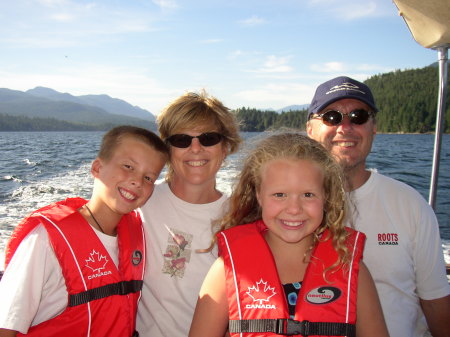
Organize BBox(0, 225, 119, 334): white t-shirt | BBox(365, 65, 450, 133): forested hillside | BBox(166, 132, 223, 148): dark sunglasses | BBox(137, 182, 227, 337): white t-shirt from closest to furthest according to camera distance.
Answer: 1. BBox(0, 225, 119, 334): white t-shirt
2. BBox(137, 182, 227, 337): white t-shirt
3. BBox(166, 132, 223, 148): dark sunglasses
4. BBox(365, 65, 450, 133): forested hillside

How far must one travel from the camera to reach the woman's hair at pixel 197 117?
2.30 metres

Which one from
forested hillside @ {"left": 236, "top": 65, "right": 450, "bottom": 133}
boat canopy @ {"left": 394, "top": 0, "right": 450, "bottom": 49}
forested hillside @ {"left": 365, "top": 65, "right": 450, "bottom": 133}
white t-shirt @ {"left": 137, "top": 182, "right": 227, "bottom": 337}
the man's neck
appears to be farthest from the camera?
forested hillside @ {"left": 365, "top": 65, "right": 450, "bottom": 133}

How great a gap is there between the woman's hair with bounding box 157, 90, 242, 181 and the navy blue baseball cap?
22.2 inches

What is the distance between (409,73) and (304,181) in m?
102

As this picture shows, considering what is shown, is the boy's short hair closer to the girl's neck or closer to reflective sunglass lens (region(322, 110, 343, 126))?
the girl's neck

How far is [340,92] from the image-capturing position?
2.23 metres

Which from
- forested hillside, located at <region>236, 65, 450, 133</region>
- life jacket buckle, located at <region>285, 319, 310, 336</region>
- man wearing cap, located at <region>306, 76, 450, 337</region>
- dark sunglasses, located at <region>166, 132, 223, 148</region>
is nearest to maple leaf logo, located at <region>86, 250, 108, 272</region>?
dark sunglasses, located at <region>166, 132, 223, 148</region>

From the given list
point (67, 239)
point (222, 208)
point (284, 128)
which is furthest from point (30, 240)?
point (284, 128)

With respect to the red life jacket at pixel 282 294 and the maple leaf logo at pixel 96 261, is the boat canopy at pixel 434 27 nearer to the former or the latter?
the red life jacket at pixel 282 294

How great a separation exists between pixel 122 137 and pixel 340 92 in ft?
4.28

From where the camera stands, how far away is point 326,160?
6.02 ft

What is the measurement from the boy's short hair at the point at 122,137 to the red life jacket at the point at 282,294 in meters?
0.77

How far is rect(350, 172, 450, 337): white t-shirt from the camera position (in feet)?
6.65

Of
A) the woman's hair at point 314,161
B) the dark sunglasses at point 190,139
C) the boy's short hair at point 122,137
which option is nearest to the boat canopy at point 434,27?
the woman's hair at point 314,161
